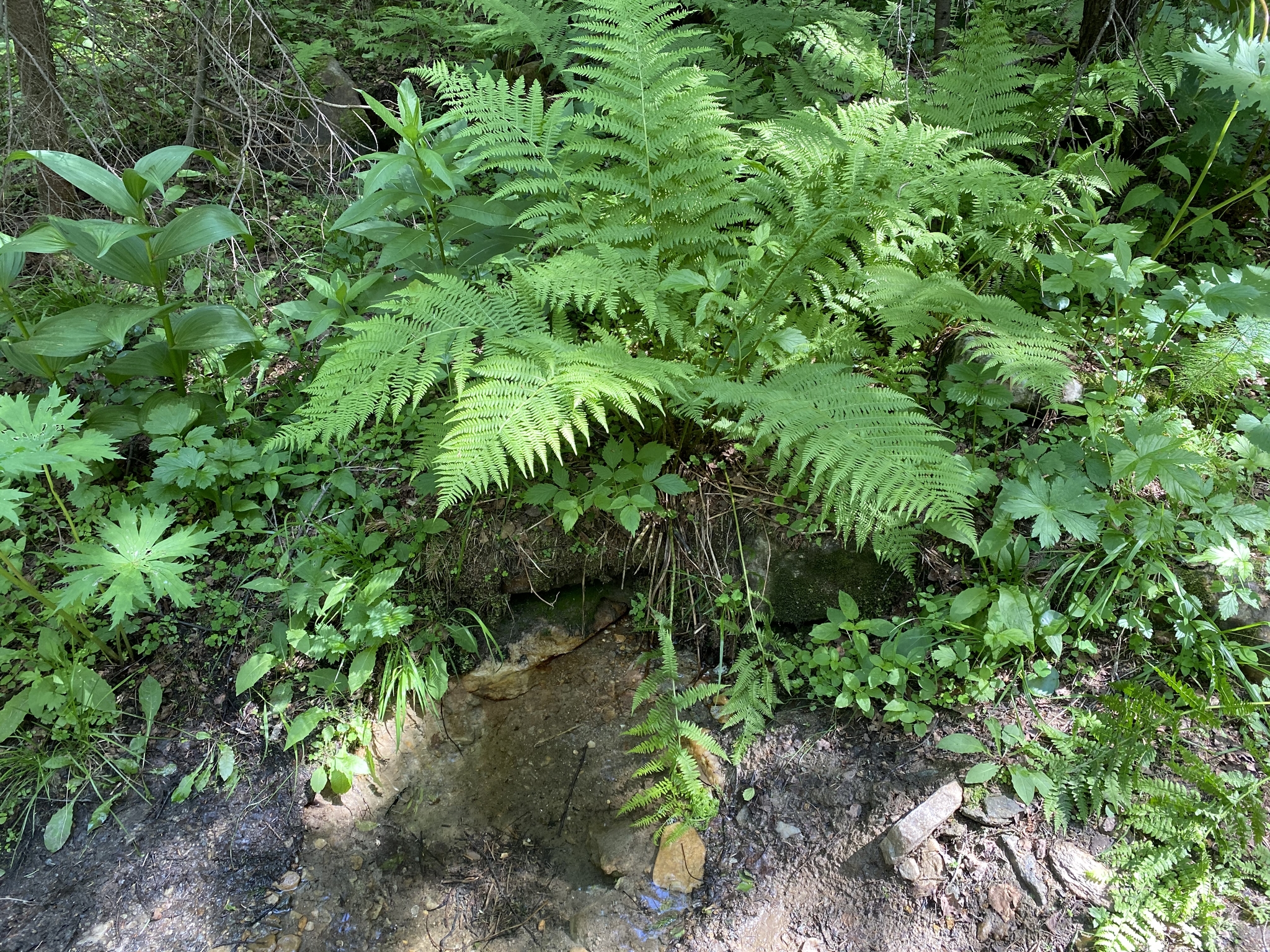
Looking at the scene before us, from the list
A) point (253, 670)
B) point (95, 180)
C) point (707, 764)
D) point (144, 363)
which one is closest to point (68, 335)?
point (144, 363)

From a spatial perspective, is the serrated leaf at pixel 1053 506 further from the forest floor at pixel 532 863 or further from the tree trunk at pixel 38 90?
the tree trunk at pixel 38 90

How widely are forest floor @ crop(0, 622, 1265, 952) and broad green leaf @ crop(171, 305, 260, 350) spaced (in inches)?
57.0

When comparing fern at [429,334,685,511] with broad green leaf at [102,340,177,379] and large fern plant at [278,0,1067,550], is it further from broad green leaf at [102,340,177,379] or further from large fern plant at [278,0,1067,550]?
broad green leaf at [102,340,177,379]

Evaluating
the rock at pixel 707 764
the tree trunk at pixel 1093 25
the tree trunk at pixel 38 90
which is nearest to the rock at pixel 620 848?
the rock at pixel 707 764

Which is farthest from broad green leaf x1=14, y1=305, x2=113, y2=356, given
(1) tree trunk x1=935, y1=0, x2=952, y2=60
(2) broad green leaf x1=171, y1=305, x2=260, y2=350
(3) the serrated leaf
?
(1) tree trunk x1=935, y1=0, x2=952, y2=60

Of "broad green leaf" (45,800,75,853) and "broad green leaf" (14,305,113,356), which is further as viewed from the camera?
"broad green leaf" (14,305,113,356)

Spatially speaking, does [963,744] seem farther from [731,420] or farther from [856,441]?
[731,420]

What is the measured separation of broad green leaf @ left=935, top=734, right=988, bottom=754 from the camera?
2.12 metres

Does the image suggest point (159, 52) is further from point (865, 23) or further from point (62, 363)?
point (865, 23)

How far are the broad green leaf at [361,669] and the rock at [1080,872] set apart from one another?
2.17 metres

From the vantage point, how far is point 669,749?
236 centimetres

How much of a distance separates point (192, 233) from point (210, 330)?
0.35 meters

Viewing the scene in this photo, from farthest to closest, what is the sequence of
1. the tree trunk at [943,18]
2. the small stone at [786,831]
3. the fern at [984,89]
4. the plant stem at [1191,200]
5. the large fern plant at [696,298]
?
the tree trunk at [943,18] → the fern at [984,89] → the plant stem at [1191,200] → the small stone at [786,831] → the large fern plant at [696,298]

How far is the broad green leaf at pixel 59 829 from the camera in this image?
2299 mm
